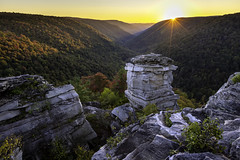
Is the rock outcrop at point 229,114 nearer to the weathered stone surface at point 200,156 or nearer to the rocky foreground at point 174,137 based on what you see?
the rocky foreground at point 174,137

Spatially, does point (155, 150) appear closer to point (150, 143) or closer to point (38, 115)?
point (150, 143)

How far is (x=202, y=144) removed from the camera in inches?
118

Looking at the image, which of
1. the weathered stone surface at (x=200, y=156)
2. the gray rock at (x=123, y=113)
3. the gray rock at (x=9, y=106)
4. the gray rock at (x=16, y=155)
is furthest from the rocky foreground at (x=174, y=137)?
the gray rock at (x=9, y=106)

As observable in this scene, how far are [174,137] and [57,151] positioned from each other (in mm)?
5444

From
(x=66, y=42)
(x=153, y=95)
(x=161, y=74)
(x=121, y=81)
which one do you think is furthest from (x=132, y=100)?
(x=66, y=42)

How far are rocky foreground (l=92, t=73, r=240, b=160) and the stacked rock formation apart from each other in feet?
17.3

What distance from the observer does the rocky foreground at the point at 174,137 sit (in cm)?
292

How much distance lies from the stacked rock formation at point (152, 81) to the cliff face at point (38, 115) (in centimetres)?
561

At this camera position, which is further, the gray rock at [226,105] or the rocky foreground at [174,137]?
the gray rock at [226,105]

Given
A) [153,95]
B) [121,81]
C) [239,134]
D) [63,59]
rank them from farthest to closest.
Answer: [63,59] < [121,81] < [153,95] < [239,134]

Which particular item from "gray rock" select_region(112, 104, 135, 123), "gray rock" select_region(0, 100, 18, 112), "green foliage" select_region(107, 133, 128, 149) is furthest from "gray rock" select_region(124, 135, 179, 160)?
"gray rock" select_region(0, 100, 18, 112)

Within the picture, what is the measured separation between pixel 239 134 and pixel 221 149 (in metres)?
0.69

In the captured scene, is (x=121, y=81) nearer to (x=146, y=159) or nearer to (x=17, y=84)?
(x=17, y=84)

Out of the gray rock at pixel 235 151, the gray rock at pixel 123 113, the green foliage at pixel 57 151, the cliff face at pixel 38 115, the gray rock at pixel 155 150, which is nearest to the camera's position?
the gray rock at pixel 235 151
